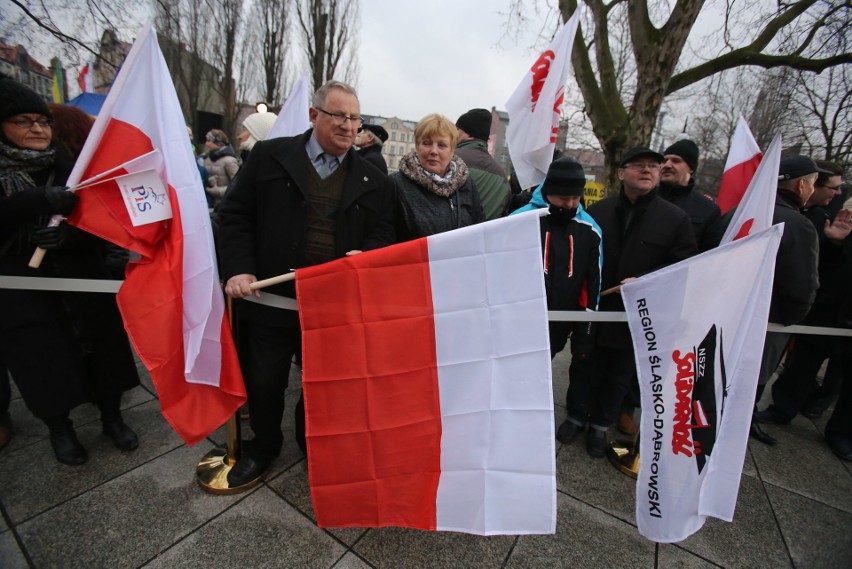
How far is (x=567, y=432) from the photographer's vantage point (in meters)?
3.27

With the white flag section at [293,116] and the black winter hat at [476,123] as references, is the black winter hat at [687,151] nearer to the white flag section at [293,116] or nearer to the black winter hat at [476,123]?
the black winter hat at [476,123]

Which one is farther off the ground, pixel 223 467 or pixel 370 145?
pixel 370 145

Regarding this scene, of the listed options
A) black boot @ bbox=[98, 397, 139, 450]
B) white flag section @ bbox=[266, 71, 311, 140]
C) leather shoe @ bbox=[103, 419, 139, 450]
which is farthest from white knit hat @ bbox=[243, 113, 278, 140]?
leather shoe @ bbox=[103, 419, 139, 450]

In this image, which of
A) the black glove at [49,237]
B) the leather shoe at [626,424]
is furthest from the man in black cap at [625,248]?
the black glove at [49,237]

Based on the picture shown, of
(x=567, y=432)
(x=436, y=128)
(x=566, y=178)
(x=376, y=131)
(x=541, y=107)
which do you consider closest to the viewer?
(x=436, y=128)

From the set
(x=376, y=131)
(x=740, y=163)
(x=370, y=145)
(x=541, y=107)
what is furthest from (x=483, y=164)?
(x=740, y=163)

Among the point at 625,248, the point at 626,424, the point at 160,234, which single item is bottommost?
the point at 626,424

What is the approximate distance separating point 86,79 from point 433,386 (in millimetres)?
10197

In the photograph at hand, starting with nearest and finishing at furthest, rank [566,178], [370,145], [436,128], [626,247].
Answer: [436,128] → [566,178] → [626,247] → [370,145]

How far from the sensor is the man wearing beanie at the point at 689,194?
11.4ft

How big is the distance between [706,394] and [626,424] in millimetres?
1501

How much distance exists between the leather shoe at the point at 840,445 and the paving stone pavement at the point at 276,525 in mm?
824

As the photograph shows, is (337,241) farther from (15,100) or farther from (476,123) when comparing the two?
(476,123)

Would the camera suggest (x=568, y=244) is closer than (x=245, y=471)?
No
